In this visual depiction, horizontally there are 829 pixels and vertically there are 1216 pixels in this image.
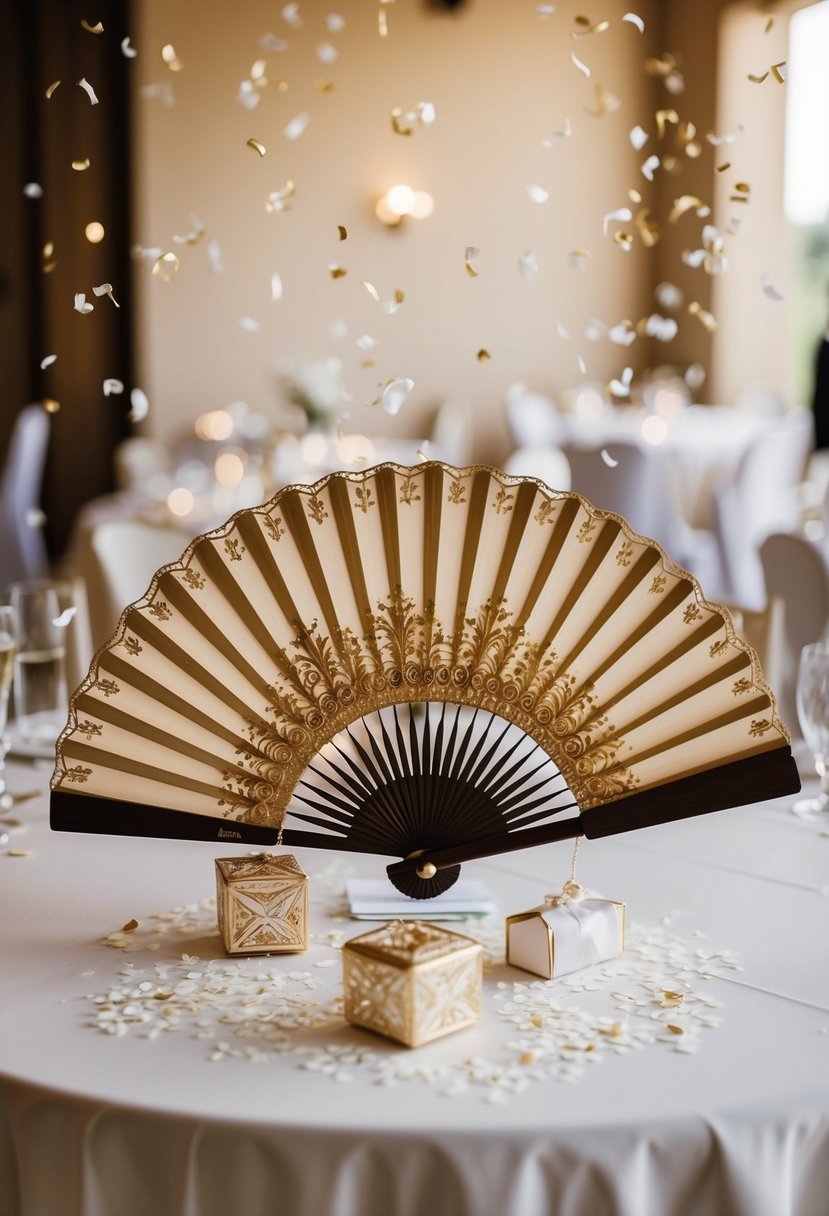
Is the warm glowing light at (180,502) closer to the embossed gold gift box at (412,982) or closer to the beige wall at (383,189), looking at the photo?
the beige wall at (383,189)

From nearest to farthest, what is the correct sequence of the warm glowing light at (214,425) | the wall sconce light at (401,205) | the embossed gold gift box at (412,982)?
the embossed gold gift box at (412,982) < the warm glowing light at (214,425) < the wall sconce light at (401,205)

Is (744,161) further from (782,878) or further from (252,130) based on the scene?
(782,878)

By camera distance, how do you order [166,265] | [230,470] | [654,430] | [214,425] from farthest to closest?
[214,425], [654,430], [230,470], [166,265]

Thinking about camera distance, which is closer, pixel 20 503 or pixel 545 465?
pixel 545 465

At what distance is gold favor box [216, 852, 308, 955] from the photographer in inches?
44.3

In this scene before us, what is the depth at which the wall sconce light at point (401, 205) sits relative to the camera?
7.63 meters

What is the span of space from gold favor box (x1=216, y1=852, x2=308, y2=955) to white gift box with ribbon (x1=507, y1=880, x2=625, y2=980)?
0.19 m

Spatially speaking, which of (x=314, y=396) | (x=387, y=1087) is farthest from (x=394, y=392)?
(x=314, y=396)

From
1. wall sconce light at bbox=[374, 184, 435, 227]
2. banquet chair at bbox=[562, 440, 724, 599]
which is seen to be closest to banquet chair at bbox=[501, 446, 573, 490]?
banquet chair at bbox=[562, 440, 724, 599]

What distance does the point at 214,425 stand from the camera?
6.96 m


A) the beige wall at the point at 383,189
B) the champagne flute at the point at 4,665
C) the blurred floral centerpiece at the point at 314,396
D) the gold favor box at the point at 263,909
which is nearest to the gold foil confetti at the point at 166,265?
the champagne flute at the point at 4,665

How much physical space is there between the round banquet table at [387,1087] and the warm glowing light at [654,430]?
197 inches

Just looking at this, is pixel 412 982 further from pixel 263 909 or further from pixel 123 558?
pixel 123 558

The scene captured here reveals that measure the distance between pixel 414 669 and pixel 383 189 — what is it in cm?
695
